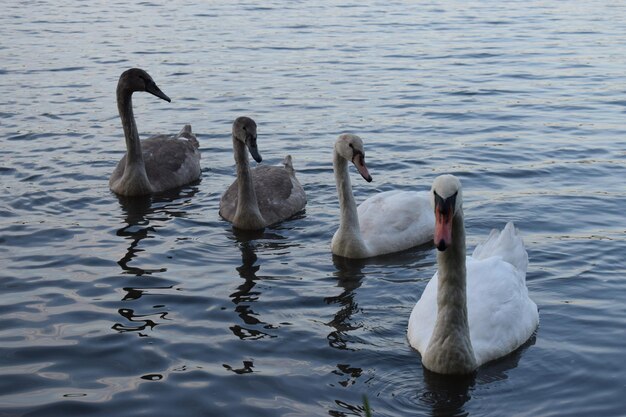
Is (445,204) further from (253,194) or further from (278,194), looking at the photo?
(278,194)

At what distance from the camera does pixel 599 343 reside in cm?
900

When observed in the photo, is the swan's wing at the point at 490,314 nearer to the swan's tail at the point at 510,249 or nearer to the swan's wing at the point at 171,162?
the swan's tail at the point at 510,249

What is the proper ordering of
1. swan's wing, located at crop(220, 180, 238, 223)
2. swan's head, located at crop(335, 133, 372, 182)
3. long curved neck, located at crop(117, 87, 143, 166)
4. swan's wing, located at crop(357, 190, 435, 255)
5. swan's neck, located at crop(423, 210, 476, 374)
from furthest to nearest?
1. long curved neck, located at crop(117, 87, 143, 166)
2. swan's wing, located at crop(220, 180, 238, 223)
3. swan's wing, located at crop(357, 190, 435, 255)
4. swan's head, located at crop(335, 133, 372, 182)
5. swan's neck, located at crop(423, 210, 476, 374)

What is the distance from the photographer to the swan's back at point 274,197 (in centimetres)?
1291

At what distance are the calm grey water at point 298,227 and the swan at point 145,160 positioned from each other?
0.22 meters

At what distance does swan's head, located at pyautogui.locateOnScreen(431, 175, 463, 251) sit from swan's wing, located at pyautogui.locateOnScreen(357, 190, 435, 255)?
12.6 ft

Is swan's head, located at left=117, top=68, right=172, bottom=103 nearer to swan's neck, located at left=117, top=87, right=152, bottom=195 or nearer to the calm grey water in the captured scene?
swan's neck, located at left=117, top=87, right=152, bottom=195

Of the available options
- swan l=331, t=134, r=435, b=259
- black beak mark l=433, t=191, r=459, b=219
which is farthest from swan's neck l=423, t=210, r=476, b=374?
swan l=331, t=134, r=435, b=259

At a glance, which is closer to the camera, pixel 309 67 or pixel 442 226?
pixel 442 226

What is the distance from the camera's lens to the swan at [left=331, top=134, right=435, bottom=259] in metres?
11.4

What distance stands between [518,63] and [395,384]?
1547 centimetres

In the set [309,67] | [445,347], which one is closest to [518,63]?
[309,67]

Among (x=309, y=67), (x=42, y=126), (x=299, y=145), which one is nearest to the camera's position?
(x=299, y=145)

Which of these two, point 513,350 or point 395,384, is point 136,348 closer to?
point 395,384
